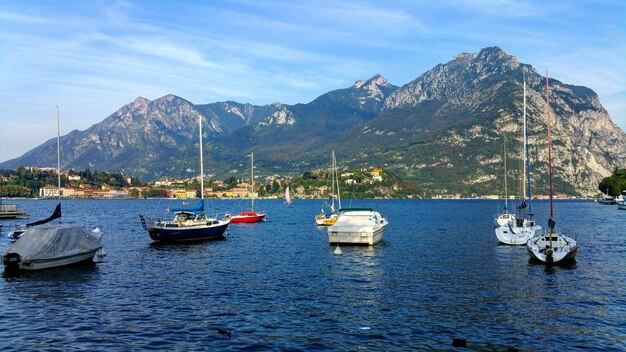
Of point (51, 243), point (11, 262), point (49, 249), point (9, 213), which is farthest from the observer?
point (9, 213)

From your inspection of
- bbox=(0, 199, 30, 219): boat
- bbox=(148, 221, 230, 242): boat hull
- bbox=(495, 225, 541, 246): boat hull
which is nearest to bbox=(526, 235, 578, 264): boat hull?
bbox=(495, 225, 541, 246): boat hull

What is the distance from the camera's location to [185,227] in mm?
75188

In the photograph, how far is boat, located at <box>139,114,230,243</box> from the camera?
73.7m

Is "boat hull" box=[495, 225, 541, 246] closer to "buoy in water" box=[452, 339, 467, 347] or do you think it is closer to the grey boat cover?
"buoy in water" box=[452, 339, 467, 347]

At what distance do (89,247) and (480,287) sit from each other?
122 ft

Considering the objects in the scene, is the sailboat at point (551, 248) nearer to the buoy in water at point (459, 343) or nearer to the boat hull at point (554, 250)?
the boat hull at point (554, 250)

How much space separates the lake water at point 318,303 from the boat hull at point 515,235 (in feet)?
38.7

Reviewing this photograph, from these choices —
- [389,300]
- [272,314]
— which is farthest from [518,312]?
[272,314]

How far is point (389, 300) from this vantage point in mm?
35312

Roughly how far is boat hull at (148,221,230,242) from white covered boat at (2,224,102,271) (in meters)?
19.6

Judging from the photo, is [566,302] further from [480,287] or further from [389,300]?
[389,300]

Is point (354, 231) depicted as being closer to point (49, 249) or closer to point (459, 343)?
point (49, 249)

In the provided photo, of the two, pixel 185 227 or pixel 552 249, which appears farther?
pixel 185 227

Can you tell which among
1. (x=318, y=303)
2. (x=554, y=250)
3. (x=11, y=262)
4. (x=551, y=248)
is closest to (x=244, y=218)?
(x=11, y=262)
